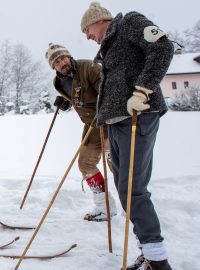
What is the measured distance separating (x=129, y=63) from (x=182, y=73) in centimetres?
4040

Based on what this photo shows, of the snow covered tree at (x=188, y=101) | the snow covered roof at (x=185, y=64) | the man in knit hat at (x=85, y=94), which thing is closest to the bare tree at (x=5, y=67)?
the snow covered roof at (x=185, y=64)

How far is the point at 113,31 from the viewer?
2410 millimetres

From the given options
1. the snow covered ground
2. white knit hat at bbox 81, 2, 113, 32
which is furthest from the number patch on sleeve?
the snow covered ground

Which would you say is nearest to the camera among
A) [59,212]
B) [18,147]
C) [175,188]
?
[59,212]

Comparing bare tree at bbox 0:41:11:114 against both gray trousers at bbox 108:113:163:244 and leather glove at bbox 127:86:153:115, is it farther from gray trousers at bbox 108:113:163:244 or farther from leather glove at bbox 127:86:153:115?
leather glove at bbox 127:86:153:115

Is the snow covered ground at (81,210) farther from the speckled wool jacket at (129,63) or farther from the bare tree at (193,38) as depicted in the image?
the bare tree at (193,38)

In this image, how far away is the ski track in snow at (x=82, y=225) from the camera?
106 inches

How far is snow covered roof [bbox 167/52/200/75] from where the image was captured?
40.8 metres

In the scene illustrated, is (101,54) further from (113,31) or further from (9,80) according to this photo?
(9,80)

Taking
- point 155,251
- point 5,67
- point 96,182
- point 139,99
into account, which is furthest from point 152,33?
point 5,67

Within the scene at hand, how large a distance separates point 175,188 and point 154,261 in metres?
2.40

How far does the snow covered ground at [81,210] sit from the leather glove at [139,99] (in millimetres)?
1165

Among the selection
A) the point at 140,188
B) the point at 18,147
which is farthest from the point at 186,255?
the point at 18,147

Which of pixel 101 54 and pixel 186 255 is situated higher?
pixel 101 54
